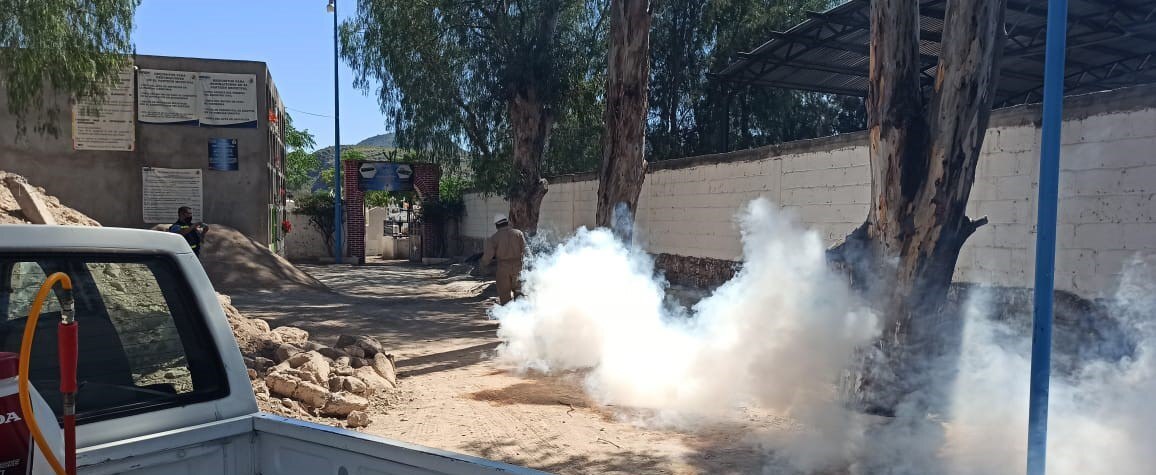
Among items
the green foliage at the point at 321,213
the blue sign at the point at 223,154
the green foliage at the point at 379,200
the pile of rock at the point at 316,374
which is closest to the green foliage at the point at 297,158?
the green foliage at the point at 379,200

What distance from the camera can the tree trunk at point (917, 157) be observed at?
582cm

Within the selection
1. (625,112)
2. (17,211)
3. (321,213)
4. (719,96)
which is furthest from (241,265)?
(321,213)

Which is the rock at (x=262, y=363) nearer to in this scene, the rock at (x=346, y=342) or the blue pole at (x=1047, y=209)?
the rock at (x=346, y=342)

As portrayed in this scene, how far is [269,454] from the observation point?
2549mm

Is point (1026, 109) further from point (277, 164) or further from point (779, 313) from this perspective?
point (277, 164)

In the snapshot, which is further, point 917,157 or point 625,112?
point 625,112

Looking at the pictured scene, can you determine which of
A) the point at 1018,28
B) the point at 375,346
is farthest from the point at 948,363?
the point at 1018,28

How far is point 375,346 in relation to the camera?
27.0 ft

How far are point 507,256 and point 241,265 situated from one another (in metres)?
A: 7.43

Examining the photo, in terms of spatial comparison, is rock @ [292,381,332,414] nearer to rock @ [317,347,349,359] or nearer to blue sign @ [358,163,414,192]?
rock @ [317,347,349,359]

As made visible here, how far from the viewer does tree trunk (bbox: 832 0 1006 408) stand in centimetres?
582

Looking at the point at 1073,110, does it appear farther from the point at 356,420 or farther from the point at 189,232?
the point at 189,232

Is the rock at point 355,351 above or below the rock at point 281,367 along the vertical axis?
below

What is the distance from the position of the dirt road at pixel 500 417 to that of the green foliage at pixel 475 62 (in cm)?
748
